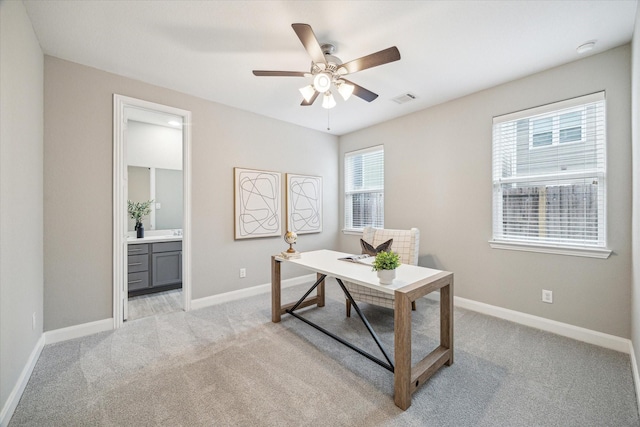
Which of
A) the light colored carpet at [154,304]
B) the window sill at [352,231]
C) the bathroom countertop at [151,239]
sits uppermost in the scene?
the window sill at [352,231]

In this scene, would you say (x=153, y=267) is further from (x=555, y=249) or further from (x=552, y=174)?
(x=552, y=174)

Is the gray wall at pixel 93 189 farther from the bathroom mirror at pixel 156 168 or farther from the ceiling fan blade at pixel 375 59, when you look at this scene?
the ceiling fan blade at pixel 375 59

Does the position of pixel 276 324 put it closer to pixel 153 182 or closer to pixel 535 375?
pixel 535 375

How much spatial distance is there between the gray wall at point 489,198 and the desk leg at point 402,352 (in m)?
1.97

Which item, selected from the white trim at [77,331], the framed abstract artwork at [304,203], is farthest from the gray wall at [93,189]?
the framed abstract artwork at [304,203]

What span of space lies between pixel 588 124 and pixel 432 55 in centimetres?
159

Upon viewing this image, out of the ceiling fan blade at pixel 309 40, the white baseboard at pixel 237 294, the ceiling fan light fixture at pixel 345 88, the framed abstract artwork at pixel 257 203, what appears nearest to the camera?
the ceiling fan blade at pixel 309 40

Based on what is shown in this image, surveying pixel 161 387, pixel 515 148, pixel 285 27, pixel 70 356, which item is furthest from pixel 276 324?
pixel 515 148

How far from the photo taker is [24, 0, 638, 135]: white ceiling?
1818 millimetres

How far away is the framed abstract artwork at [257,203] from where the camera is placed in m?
3.60

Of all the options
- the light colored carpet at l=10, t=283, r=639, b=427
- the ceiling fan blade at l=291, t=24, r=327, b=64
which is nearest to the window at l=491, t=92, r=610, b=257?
the light colored carpet at l=10, t=283, r=639, b=427

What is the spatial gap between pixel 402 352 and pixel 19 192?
2.78 metres

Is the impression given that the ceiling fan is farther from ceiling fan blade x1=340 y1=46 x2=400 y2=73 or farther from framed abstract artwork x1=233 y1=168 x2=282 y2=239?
framed abstract artwork x1=233 y1=168 x2=282 y2=239

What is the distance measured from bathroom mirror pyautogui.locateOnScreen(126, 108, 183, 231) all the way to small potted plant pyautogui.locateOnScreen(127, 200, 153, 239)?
0.08m
